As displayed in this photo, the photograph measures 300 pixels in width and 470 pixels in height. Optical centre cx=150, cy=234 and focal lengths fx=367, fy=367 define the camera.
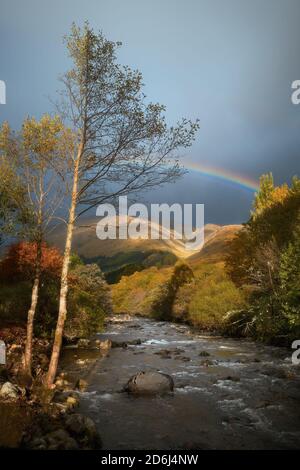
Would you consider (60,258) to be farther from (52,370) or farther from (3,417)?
(3,417)

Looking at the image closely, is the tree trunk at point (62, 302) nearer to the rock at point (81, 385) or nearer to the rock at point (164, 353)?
the rock at point (81, 385)

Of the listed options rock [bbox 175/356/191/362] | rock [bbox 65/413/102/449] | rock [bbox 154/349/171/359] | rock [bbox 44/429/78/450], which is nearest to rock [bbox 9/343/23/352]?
rock [bbox 154/349/171/359]

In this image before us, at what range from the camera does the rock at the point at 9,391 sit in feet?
46.8

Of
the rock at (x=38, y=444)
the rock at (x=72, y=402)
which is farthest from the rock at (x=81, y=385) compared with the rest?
the rock at (x=38, y=444)

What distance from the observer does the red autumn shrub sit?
3117 centimetres

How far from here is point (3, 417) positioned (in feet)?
40.9

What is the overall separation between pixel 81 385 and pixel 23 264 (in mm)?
15673

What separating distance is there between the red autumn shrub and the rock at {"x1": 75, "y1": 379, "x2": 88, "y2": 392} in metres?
14.1

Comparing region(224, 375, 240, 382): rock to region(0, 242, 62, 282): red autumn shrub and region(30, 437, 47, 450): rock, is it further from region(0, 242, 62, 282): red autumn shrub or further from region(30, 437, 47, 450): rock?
region(0, 242, 62, 282): red autumn shrub

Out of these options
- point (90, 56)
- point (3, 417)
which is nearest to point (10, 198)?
point (90, 56)

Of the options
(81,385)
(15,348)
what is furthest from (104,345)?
(81,385)

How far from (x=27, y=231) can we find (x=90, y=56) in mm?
8556

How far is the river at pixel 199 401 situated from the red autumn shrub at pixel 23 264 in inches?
291
